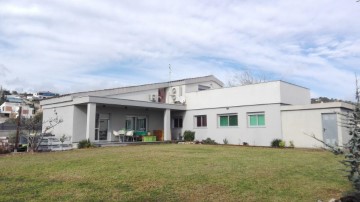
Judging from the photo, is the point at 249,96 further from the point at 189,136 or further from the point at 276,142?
the point at 189,136

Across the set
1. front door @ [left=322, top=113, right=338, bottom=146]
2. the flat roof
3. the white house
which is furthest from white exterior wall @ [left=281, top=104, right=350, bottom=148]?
front door @ [left=322, top=113, right=338, bottom=146]

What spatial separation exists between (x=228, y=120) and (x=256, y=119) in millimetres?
2743

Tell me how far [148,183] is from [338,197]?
4.69 m

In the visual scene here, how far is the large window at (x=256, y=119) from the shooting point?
23344 millimetres

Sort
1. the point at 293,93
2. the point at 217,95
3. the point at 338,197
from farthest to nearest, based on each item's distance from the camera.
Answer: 1. the point at 217,95
2. the point at 293,93
3. the point at 338,197

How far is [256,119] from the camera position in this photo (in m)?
23.7

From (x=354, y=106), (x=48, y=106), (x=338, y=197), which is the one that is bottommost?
(x=338, y=197)

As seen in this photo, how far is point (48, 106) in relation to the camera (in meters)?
24.8

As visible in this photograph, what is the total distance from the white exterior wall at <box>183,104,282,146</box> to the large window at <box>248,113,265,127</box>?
27cm

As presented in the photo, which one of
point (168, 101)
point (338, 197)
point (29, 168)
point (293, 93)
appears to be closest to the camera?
point (338, 197)

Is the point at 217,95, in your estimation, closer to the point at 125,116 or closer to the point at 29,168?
the point at 125,116

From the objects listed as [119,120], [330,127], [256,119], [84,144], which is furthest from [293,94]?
[84,144]

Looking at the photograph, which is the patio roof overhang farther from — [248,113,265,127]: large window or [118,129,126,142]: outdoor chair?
[248,113,265,127]: large window

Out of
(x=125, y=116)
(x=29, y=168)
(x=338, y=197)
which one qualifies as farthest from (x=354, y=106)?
(x=125, y=116)
